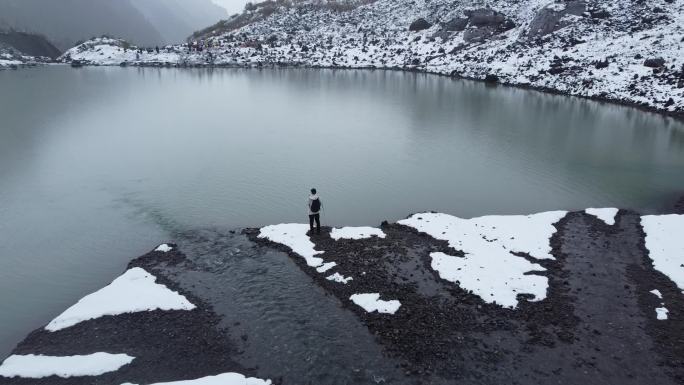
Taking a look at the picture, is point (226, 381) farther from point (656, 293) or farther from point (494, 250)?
point (656, 293)

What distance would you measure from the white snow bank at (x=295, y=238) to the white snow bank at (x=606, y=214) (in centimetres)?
1469

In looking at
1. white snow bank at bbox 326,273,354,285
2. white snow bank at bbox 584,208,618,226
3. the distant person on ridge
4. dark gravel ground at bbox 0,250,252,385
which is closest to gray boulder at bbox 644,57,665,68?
Result: white snow bank at bbox 584,208,618,226

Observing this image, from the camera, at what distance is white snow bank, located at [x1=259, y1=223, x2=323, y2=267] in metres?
17.4

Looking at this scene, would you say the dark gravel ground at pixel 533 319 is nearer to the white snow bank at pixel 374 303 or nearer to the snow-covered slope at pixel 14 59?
the white snow bank at pixel 374 303

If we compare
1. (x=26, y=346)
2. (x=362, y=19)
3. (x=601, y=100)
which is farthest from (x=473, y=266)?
(x=362, y=19)

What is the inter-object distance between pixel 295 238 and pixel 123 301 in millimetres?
7225

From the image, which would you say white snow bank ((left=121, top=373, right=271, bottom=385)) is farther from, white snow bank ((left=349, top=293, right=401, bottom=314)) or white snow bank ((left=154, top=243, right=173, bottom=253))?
white snow bank ((left=154, top=243, right=173, bottom=253))

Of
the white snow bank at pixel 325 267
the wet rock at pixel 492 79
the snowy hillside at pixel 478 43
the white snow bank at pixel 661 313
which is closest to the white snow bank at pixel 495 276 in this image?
the white snow bank at pixel 661 313

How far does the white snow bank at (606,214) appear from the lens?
21.3 metres

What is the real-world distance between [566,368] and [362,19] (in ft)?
437

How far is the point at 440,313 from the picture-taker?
45.2 ft

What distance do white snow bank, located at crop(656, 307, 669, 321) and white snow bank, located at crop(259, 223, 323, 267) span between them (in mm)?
11653

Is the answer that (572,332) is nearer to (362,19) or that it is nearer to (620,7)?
(620,7)

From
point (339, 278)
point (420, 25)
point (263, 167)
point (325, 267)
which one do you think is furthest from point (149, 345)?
point (420, 25)
